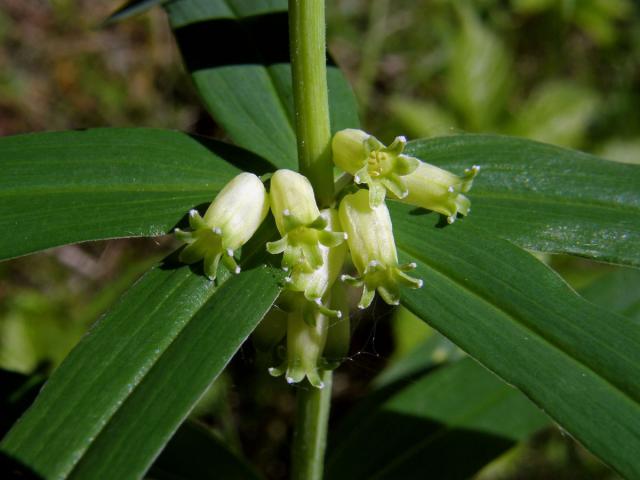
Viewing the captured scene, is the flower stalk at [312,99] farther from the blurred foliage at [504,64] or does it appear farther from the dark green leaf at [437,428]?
the blurred foliage at [504,64]

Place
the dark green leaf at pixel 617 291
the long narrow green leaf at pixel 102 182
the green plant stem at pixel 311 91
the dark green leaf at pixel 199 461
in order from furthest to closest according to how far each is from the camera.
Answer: the dark green leaf at pixel 617 291 → the dark green leaf at pixel 199 461 → the long narrow green leaf at pixel 102 182 → the green plant stem at pixel 311 91

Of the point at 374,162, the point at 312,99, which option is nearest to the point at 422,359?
the point at 374,162

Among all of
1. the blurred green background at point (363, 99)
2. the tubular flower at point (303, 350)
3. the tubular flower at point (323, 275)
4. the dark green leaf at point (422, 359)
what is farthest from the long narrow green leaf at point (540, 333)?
the blurred green background at point (363, 99)

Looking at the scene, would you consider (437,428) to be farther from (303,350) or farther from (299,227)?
(299,227)

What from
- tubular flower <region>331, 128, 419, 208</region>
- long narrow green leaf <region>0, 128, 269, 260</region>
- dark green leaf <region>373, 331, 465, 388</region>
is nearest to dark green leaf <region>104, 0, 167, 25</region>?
long narrow green leaf <region>0, 128, 269, 260</region>

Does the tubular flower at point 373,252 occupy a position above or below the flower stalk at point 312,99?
below

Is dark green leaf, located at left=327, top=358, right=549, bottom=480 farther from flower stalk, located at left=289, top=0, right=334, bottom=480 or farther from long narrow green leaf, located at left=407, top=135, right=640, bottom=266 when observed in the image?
long narrow green leaf, located at left=407, top=135, right=640, bottom=266

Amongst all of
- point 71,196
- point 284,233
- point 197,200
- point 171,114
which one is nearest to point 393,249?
point 284,233
